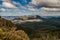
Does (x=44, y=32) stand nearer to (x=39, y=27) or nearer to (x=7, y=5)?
(x=39, y=27)

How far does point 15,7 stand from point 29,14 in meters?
2.39

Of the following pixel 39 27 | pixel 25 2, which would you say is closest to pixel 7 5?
pixel 25 2

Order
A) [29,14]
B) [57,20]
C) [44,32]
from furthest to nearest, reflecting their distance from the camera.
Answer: [57,20]
[29,14]
[44,32]

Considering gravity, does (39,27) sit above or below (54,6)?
below

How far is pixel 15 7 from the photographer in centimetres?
2378

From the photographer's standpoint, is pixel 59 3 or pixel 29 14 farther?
pixel 59 3

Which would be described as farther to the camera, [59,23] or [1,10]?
[59,23]

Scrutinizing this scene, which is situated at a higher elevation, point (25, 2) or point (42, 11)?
point (25, 2)

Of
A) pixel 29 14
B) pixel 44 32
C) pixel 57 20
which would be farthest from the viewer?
pixel 57 20

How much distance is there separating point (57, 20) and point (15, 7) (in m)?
6.99

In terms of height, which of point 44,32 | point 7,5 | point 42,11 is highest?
point 7,5

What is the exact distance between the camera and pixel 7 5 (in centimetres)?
2289

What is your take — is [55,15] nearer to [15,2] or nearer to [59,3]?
[59,3]

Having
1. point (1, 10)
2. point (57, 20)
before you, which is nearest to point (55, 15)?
point (57, 20)
